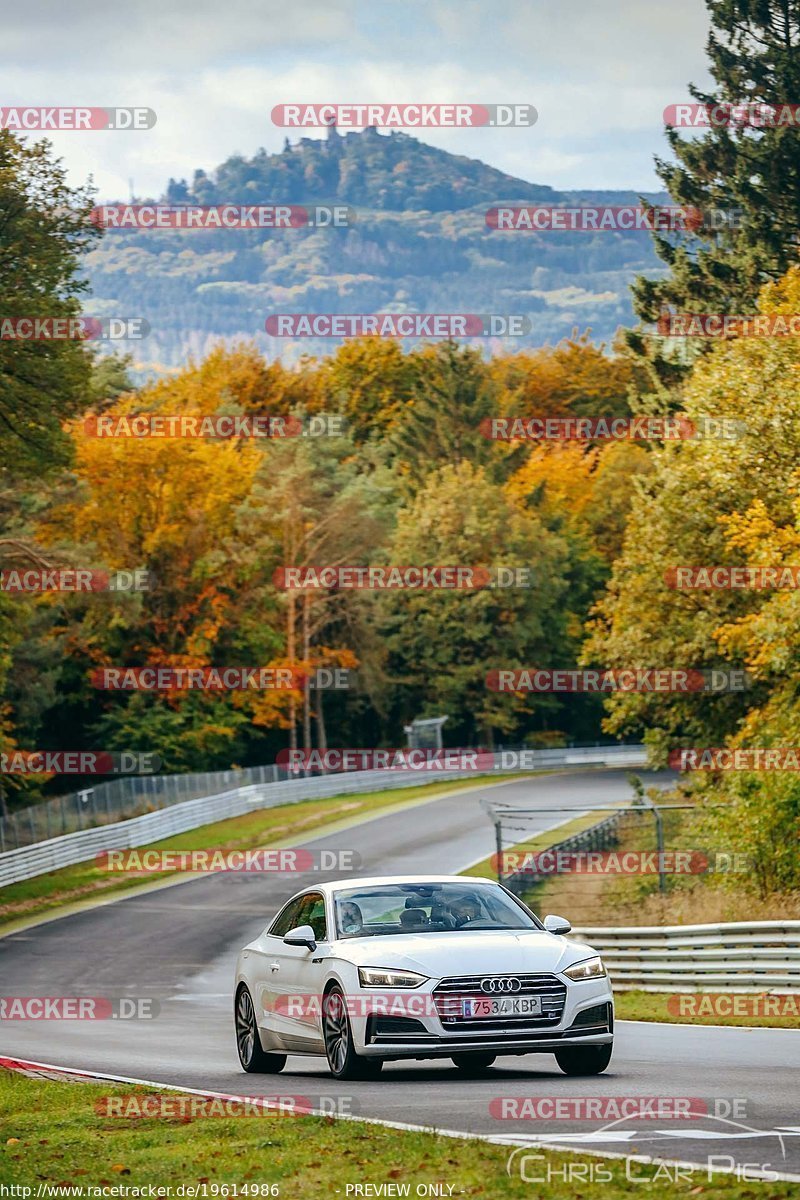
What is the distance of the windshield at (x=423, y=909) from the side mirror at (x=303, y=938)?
0.67 feet

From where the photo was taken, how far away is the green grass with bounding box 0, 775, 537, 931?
1799 inches

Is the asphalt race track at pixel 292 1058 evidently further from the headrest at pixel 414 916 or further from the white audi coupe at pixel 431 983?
the headrest at pixel 414 916

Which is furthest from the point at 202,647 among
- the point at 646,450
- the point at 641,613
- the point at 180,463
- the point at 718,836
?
the point at 718,836

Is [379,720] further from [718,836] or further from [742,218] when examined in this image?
[718,836]

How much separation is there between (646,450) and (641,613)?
173 feet

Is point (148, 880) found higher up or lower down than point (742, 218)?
lower down

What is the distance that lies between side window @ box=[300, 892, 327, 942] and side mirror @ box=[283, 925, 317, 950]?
0.12 m

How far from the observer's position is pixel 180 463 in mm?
70312

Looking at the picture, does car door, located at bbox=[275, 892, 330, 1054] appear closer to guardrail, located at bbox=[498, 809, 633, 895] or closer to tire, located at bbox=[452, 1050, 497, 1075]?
tire, located at bbox=[452, 1050, 497, 1075]

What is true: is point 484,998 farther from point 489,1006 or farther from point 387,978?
point 387,978

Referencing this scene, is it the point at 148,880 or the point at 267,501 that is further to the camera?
the point at 267,501

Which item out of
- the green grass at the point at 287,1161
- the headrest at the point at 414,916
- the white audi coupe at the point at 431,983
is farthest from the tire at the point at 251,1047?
the green grass at the point at 287,1161

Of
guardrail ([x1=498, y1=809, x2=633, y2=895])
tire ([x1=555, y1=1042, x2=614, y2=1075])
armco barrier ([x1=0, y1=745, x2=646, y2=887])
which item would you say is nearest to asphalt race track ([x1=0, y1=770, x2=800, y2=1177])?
tire ([x1=555, y1=1042, x2=614, y2=1075])

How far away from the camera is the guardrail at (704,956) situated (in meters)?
21.0
